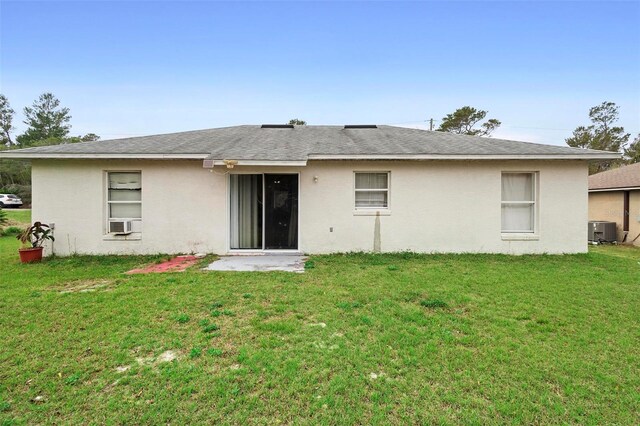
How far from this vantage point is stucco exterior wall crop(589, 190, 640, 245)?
546 inches

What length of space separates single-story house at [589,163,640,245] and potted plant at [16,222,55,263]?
22280mm

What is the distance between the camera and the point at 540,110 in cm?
2208

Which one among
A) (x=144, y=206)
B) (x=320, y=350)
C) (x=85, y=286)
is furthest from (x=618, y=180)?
(x=85, y=286)

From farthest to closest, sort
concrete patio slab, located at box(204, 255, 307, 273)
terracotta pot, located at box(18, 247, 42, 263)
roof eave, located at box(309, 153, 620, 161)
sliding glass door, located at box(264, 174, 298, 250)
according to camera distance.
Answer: sliding glass door, located at box(264, 174, 298, 250) < roof eave, located at box(309, 153, 620, 161) < terracotta pot, located at box(18, 247, 42, 263) < concrete patio slab, located at box(204, 255, 307, 273)

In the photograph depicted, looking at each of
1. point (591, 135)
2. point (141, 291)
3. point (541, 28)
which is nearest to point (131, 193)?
point (141, 291)

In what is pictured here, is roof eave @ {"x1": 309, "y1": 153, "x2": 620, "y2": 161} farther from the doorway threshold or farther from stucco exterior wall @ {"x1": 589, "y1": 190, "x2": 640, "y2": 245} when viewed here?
stucco exterior wall @ {"x1": 589, "y1": 190, "x2": 640, "y2": 245}

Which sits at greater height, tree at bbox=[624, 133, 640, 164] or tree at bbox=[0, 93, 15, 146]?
tree at bbox=[0, 93, 15, 146]

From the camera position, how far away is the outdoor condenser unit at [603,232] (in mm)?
14328

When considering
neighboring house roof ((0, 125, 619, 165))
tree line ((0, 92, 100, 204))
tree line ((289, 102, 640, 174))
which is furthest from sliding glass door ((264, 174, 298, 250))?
tree line ((0, 92, 100, 204))

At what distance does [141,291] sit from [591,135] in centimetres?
4878

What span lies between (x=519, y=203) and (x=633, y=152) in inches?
1568

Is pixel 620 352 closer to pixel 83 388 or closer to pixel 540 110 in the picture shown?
pixel 83 388

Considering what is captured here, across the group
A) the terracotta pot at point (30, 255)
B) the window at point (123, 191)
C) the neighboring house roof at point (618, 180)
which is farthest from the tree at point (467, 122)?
the terracotta pot at point (30, 255)

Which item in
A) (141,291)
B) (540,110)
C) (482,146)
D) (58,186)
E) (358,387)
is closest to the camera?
(358,387)
